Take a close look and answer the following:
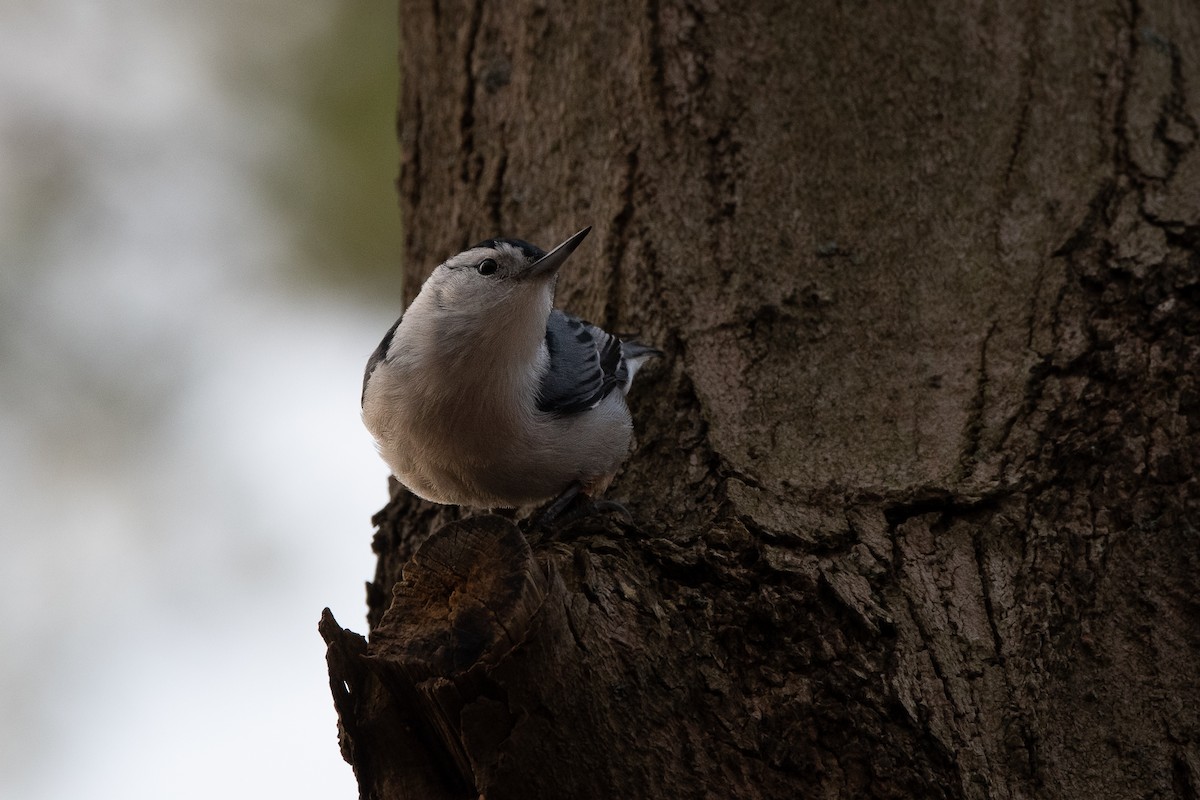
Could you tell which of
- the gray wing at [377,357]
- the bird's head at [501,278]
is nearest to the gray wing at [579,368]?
the bird's head at [501,278]

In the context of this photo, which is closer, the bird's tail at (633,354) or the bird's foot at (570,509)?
the bird's foot at (570,509)

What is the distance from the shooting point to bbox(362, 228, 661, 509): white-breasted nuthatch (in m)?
2.87

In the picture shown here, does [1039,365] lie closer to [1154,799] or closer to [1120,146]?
[1120,146]

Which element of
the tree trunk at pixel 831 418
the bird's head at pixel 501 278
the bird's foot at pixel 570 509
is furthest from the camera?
the bird's head at pixel 501 278

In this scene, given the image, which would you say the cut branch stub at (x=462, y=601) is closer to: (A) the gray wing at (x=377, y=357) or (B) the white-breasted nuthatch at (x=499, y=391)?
(B) the white-breasted nuthatch at (x=499, y=391)

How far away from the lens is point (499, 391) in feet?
Result: 9.50

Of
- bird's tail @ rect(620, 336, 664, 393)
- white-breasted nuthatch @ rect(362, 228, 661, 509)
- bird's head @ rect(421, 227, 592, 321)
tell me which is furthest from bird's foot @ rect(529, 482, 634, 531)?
bird's head @ rect(421, 227, 592, 321)

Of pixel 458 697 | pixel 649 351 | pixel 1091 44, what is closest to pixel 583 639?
pixel 458 697

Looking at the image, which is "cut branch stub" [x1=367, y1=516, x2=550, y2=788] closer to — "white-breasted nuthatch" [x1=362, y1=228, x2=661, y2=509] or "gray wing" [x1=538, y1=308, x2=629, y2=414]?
"white-breasted nuthatch" [x1=362, y1=228, x2=661, y2=509]

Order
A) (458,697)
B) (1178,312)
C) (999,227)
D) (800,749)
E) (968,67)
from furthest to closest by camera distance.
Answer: (968,67)
(999,227)
(1178,312)
(800,749)
(458,697)

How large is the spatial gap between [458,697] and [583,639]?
240mm

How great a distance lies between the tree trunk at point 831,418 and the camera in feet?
6.31

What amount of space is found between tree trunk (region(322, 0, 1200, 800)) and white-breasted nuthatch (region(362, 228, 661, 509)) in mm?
133

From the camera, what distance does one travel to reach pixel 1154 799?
1.98 meters
